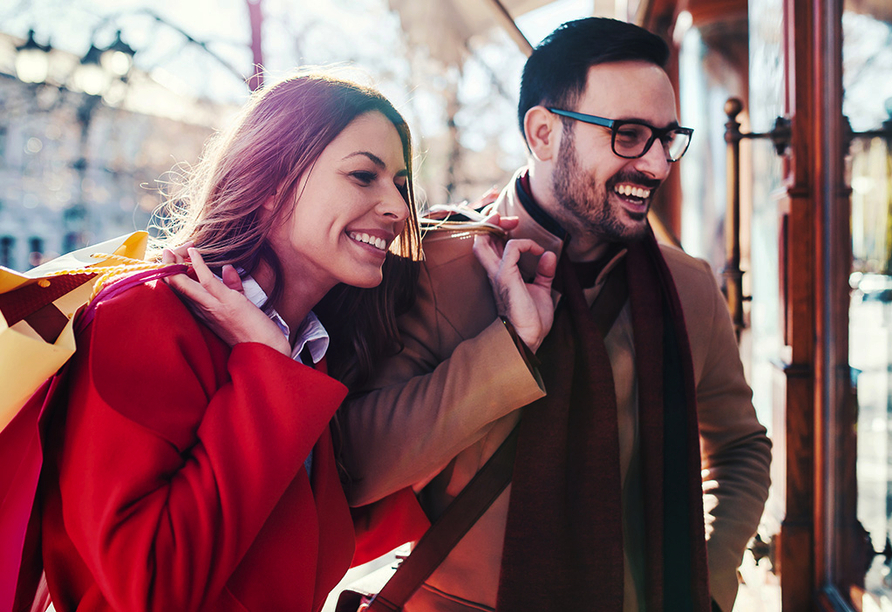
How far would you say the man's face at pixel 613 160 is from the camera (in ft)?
4.79

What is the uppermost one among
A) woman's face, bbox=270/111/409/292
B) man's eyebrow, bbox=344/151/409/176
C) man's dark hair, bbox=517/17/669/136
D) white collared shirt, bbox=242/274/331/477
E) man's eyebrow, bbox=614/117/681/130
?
man's dark hair, bbox=517/17/669/136

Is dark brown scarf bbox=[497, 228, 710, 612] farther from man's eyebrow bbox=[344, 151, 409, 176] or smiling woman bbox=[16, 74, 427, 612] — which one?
man's eyebrow bbox=[344, 151, 409, 176]

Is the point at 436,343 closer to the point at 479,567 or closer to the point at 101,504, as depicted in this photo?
the point at 479,567

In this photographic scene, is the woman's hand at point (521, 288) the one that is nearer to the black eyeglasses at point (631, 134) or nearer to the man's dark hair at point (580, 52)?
the black eyeglasses at point (631, 134)

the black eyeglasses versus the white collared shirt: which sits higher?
the black eyeglasses

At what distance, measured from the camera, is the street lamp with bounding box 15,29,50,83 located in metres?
5.36

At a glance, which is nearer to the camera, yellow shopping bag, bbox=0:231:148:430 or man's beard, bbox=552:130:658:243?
yellow shopping bag, bbox=0:231:148:430

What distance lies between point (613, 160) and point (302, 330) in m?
0.86

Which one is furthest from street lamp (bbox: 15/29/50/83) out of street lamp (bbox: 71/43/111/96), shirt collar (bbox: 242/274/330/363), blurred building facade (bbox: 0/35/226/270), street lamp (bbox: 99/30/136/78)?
shirt collar (bbox: 242/274/330/363)

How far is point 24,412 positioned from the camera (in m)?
0.88

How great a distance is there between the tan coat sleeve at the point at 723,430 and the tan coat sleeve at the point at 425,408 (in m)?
0.69

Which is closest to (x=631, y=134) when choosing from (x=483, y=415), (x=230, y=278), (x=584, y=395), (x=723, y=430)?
(x=584, y=395)

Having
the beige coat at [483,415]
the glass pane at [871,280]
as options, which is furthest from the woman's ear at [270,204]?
the glass pane at [871,280]

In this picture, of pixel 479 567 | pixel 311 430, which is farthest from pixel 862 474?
pixel 311 430
